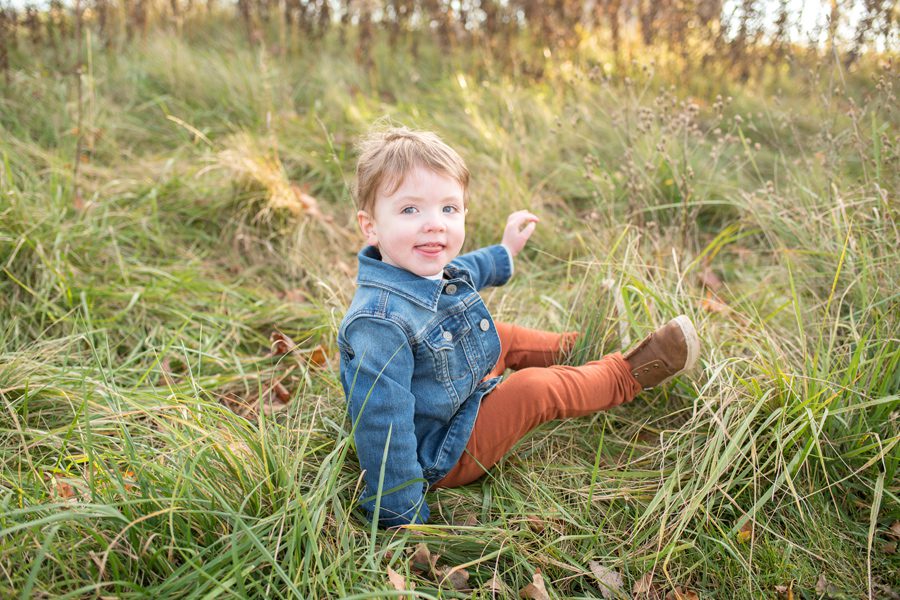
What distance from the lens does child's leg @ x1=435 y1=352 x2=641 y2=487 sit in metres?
2.15

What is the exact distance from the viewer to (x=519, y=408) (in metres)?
2.15

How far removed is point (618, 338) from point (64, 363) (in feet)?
6.71

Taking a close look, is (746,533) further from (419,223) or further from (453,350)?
(419,223)

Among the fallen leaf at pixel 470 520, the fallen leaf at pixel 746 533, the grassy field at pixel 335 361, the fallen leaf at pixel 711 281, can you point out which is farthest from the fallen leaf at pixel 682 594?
the fallen leaf at pixel 711 281

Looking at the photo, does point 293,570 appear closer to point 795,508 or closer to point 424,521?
point 424,521

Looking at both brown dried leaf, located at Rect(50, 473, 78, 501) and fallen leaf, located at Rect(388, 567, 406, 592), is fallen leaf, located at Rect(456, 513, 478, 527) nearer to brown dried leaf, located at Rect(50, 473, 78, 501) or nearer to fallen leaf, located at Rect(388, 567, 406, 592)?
fallen leaf, located at Rect(388, 567, 406, 592)

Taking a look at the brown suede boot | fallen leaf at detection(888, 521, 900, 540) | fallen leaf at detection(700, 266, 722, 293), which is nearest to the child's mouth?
the brown suede boot

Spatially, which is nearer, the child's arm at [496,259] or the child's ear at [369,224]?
the child's ear at [369,224]

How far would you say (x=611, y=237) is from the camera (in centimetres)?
294

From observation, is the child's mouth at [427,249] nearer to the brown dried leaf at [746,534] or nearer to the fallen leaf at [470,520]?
the fallen leaf at [470,520]

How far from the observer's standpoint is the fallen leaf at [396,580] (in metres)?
1.70

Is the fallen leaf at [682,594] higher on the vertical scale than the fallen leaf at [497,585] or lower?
lower

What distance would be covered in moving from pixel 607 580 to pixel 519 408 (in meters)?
0.57

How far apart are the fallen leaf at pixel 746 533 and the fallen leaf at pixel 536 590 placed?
60cm
